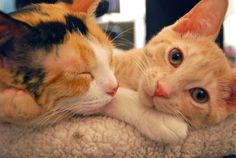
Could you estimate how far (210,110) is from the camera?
92cm

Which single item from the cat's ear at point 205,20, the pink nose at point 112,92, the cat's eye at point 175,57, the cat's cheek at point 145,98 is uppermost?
the cat's ear at point 205,20

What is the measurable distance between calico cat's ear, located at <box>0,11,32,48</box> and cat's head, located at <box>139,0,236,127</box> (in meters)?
0.33

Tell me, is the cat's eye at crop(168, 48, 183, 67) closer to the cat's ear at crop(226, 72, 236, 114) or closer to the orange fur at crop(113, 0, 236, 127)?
the orange fur at crop(113, 0, 236, 127)

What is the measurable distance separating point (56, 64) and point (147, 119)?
0.25 metres

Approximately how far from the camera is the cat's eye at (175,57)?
0.97 m

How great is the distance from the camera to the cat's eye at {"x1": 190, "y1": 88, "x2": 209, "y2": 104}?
92cm

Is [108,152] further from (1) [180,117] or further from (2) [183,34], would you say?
(2) [183,34]

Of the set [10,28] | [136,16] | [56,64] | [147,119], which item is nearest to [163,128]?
[147,119]

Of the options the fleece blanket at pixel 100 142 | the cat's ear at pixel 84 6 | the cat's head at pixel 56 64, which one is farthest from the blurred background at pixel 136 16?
the fleece blanket at pixel 100 142

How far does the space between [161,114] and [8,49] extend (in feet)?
1.28

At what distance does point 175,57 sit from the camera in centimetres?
98

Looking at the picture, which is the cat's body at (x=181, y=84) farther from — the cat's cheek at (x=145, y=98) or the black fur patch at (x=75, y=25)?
the black fur patch at (x=75, y=25)

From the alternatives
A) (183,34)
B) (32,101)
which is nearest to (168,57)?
(183,34)

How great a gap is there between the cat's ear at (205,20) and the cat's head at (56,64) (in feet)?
0.96
